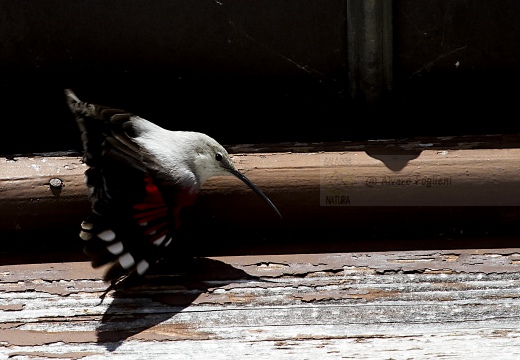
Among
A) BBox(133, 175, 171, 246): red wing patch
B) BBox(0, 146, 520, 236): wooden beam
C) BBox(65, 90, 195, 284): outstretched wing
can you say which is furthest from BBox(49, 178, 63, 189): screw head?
BBox(133, 175, 171, 246): red wing patch

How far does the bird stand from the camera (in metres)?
1.56

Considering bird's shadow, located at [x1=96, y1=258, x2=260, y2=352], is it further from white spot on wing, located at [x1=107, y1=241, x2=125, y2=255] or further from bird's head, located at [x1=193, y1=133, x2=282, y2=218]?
bird's head, located at [x1=193, y1=133, x2=282, y2=218]

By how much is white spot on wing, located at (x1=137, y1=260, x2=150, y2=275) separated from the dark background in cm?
61

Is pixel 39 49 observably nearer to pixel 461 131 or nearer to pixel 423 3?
pixel 423 3

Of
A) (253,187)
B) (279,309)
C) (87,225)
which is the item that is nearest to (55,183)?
(87,225)

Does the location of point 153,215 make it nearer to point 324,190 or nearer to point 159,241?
point 159,241

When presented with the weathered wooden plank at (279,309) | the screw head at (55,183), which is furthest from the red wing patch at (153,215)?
the screw head at (55,183)

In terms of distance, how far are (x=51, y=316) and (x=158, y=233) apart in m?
0.30

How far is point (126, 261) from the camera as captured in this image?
1.56 meters

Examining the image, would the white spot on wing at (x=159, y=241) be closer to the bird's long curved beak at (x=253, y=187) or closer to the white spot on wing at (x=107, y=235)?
the white spot on wing at (x=107, y=235)

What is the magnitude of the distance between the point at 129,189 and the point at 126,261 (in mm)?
163

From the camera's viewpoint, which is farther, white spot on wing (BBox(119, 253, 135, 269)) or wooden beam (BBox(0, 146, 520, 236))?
wooden beam (BBox(0, 146, 520, 236))

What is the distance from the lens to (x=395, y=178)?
1.68m

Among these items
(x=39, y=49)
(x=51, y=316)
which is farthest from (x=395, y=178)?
(x=39, y=49)
